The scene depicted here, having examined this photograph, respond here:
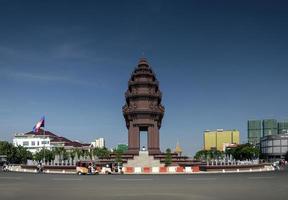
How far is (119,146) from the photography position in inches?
6742

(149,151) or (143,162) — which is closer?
(143,162)

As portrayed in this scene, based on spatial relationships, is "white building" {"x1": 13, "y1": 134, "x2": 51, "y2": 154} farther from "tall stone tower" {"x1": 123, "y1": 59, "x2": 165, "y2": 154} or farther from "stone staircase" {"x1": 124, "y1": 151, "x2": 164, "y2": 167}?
A: "stone staircase" {"x1": 124, "y1": 151, "x2": 164, "y2": 167}

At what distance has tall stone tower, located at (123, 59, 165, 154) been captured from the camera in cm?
8144

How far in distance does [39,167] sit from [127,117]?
1021 inches

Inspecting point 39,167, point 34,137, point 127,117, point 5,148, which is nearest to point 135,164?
point 127,117

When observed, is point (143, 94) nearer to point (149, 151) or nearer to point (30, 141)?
point (149, 151)

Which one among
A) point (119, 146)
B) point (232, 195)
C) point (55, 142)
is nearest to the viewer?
point (232, 195)

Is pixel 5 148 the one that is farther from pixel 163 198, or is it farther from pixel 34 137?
pixel 163 198

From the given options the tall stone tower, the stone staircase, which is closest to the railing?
the tall stone tower

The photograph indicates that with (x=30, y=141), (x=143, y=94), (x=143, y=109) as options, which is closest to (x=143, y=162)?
(x=143, y=109)

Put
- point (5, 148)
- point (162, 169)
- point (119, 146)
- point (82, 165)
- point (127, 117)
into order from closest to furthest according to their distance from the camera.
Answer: point (82, 165), point (162, 169), point (127, 117), point (5, 148), point (119, 146)

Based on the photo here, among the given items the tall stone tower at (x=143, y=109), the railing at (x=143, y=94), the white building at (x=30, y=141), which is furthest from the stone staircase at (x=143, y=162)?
the white building at (x=30, y=141)

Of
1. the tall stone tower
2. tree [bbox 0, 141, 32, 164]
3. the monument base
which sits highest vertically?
the tall stone tower

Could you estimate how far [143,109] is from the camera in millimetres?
82000
